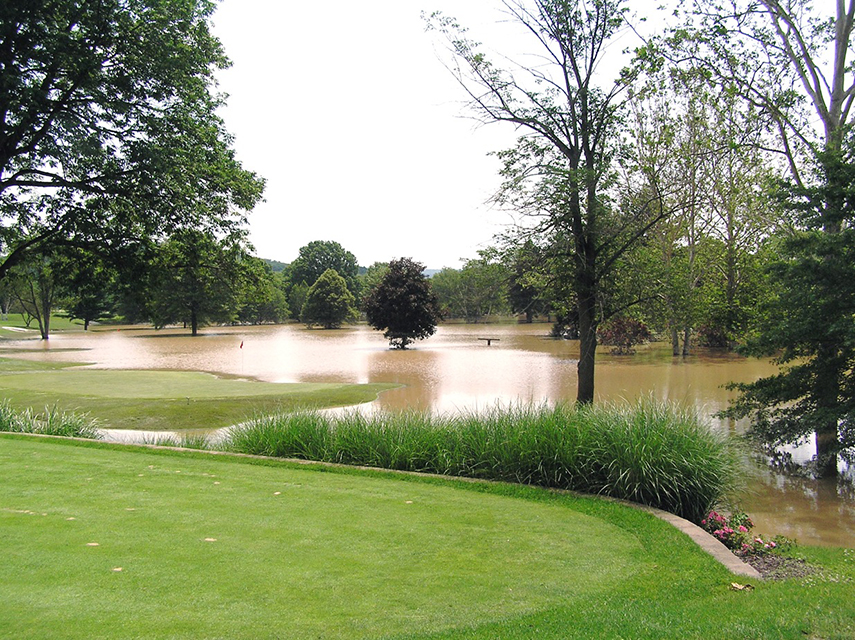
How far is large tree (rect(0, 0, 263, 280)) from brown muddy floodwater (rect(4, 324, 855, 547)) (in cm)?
807

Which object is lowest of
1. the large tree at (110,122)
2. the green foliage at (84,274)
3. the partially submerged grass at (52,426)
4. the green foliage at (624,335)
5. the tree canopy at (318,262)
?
the partially submerged grass at (52,426)

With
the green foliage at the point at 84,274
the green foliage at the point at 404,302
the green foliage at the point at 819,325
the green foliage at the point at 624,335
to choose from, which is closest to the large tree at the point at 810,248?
the green foliage at the point at 819,325

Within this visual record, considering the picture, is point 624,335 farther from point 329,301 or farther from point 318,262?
point 318,262

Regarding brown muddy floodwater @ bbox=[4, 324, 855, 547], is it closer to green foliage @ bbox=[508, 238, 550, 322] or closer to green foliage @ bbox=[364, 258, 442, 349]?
green foliage @ bbox=[364, 258, 442, 349]

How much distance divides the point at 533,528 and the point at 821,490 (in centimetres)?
759

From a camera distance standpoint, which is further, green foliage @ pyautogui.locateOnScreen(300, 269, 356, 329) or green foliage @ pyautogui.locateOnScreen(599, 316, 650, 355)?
green foliage @ pyautogui.locateOnScreen(300, 269, 356, 329)

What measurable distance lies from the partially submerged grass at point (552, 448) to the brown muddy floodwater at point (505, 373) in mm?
1260

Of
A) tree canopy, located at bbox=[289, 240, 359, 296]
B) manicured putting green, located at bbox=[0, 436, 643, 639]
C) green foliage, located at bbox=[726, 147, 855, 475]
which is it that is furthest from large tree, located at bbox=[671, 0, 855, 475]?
tree canopy, located at bbox=[289, 240, 359, 296]

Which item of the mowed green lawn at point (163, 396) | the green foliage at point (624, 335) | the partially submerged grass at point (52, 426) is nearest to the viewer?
the partially submerged grass at point (52, 426)

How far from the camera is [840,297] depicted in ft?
34.7

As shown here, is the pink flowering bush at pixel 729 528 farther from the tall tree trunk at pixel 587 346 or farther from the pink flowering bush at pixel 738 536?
the tall tree trunk at pixel 587 346

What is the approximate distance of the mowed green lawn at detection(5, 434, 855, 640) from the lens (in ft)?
12.5

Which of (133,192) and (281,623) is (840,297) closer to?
(281,623)

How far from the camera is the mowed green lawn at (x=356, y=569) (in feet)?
12.5
